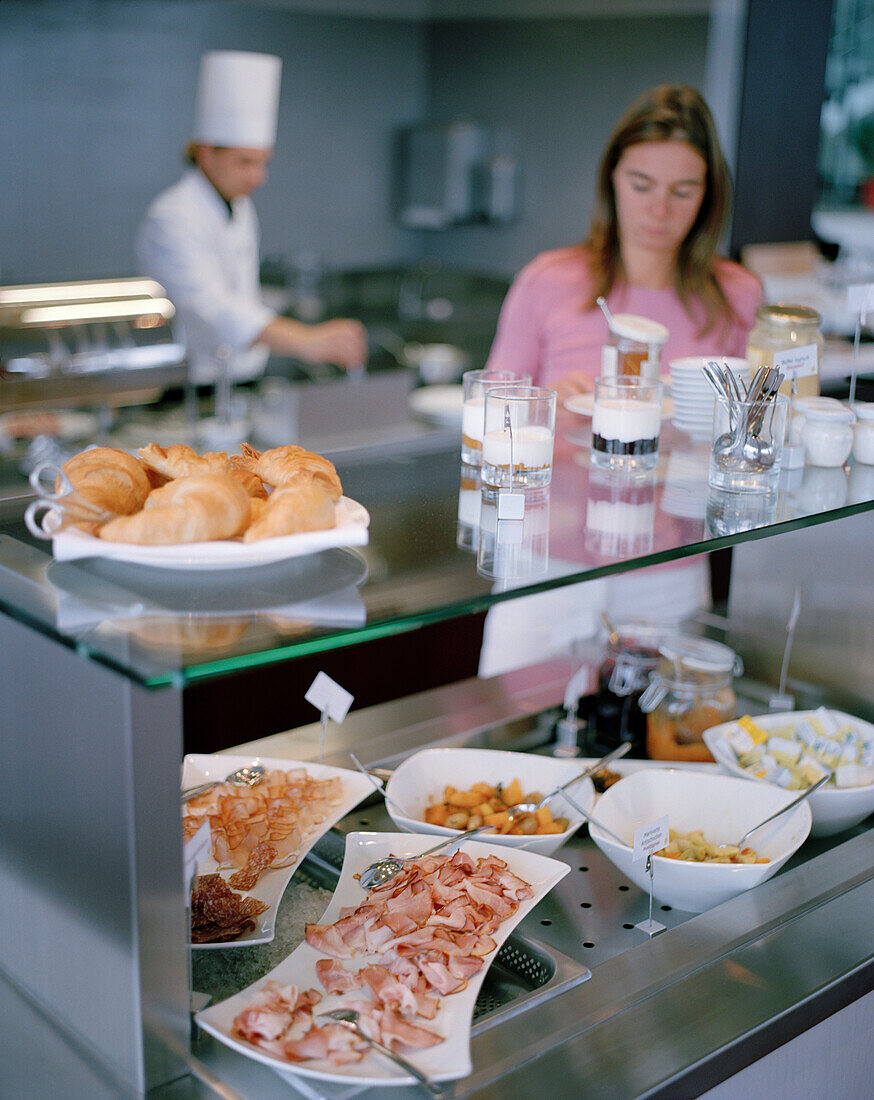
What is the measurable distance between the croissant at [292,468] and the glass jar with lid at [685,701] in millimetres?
591

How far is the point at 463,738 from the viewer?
4.78 feet

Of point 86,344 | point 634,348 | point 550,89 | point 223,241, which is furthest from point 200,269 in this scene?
point 634,348

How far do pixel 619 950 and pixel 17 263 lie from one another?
349 cm

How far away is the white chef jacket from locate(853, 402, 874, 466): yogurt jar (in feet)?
6.86

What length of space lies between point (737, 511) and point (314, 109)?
3785 millimetres

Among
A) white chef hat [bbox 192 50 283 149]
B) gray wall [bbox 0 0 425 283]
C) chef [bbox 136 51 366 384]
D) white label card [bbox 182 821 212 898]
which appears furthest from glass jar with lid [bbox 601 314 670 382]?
gray wall [bbox 0 0 425 283]

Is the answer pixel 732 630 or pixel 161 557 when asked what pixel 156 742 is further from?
pixel 732 630

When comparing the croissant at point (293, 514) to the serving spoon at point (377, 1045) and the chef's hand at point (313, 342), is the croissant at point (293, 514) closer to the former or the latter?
the serving spoon at point (377, 1045)

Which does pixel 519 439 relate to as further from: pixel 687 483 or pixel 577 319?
pixel 577 319

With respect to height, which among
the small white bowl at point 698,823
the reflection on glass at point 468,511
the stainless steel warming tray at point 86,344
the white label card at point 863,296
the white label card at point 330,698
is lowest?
the small white bowl at point 698,823

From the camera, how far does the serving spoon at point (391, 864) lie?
3.63ft

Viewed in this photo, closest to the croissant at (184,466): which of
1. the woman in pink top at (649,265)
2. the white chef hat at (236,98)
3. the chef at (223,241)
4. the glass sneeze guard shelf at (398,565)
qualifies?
the glass sneeze guard shelf at (398,565)

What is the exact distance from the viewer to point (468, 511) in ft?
3.64

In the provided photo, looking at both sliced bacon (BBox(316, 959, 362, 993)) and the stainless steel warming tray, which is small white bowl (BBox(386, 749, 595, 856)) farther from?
the stainless steel warming tray
